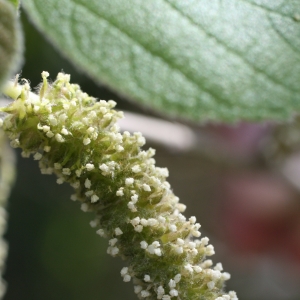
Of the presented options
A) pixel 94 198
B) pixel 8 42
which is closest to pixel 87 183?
pixel 94 198

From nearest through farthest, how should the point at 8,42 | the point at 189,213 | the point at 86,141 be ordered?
the point at 8,42, the point at 86,141, the point at 189,213

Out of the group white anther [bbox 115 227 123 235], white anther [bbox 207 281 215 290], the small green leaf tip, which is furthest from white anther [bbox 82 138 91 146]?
white anther [bbox 207 281 215 290]

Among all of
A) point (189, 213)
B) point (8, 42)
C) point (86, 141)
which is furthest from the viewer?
point (189, 213)

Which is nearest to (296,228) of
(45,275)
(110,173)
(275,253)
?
(275,253)

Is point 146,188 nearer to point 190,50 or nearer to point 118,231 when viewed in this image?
point 118,231

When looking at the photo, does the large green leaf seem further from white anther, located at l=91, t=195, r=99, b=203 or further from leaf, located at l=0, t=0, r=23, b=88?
white anther, located at l=91, t=195, r=99, b=203

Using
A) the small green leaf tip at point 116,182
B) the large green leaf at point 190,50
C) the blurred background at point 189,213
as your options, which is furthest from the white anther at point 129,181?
the blurred background at point 189,213
